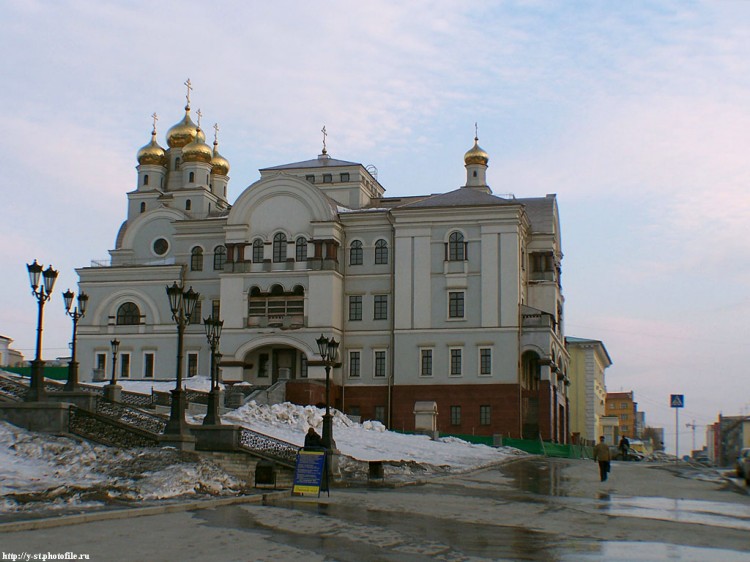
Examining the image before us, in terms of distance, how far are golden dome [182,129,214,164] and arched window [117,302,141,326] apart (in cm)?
1075

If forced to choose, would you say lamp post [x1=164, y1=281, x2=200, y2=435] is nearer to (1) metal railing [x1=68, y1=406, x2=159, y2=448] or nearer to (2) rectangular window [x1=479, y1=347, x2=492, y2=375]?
(1) metal railing [x1=68, y1=406, x2=159, y2=448]

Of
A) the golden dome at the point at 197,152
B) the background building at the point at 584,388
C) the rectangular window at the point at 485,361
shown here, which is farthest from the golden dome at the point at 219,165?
the background building at the point at 584,388

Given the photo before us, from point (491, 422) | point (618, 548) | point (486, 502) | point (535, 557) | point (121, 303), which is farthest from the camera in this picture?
point (121, 303)

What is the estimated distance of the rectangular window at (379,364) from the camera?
57.0 m

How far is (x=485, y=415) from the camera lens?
179 feet

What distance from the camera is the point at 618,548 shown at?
14.8 m

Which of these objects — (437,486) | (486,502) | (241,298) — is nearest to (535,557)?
(486,502)

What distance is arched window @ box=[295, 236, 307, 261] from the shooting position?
2269 inches

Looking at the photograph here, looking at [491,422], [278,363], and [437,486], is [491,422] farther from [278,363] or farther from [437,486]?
[437,486]

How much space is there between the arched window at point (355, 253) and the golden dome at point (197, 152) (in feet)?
46.7

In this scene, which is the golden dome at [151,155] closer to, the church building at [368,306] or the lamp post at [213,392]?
A: the church building at [368,306]

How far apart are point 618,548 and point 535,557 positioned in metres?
1.81

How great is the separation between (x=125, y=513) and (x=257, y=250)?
41869mm

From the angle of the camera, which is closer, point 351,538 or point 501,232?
point 351,538
